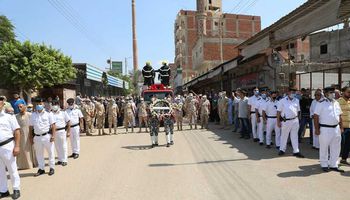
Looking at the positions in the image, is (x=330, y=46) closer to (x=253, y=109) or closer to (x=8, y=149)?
(x=253, y=109)

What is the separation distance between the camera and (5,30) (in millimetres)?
36906

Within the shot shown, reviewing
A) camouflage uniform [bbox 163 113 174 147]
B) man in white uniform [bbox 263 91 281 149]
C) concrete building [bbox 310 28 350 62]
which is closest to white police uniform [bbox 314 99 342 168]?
man in white uniform [bbox 263 91 281 149]

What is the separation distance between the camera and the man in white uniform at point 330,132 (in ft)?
26.1

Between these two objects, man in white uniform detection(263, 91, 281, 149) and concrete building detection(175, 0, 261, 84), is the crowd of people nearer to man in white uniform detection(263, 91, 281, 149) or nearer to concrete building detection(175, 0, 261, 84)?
man in white uniform detection(263, 91, 281, 149)

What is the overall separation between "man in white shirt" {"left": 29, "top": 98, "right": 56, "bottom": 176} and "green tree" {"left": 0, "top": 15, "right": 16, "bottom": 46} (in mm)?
31474

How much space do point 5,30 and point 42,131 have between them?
3269 centimetres

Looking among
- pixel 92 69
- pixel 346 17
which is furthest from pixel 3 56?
pixel 346 17

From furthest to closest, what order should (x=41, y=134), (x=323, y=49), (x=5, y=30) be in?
(x=5, y=30), (x=323, y=49), (x=41, y=134)

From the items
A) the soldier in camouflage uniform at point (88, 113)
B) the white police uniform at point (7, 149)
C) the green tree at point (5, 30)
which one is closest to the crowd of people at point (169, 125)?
the white police uniform at point (7, 149)

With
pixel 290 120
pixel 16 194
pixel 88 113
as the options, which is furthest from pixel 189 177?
pixel 88 113

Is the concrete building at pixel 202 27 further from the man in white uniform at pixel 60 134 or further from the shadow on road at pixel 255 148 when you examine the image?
the man in white uniform at pixel 60 134

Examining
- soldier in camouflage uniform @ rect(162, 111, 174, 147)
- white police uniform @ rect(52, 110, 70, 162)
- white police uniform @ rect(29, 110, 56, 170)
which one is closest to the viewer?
white police uniform @ rect(29, 110, 56, 170)

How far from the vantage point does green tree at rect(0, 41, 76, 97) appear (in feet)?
70.4

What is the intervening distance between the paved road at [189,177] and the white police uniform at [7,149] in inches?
15.6
